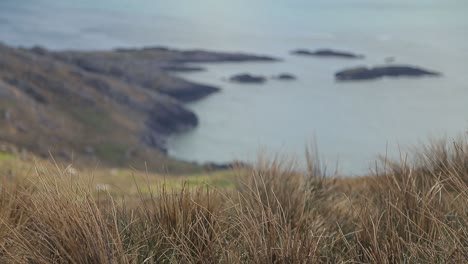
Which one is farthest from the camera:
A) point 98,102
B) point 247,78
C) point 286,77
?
point 98,102

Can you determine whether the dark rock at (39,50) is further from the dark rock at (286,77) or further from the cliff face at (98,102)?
the dark rock at (286,77)

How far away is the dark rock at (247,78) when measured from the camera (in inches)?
1241

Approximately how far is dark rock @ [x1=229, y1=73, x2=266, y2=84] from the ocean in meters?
0.72

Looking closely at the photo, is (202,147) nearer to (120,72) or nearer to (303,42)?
(303,42)

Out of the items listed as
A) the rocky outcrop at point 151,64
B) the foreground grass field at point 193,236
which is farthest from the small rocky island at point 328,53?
the foreground grass field at point 193,236

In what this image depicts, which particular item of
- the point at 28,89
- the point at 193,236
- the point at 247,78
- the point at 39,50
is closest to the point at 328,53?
the point at 247,78

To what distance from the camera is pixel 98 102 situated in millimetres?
32750

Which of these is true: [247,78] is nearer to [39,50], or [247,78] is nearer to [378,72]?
[378,72]

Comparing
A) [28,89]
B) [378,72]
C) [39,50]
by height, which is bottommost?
[28,89]

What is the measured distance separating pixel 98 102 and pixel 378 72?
56.0ft

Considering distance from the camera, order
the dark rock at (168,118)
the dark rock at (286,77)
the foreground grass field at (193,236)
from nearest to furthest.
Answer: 1. the foreground grass field at (193,236)
2. the dark rock at (286,77)
3. the dark rock at (168,118)

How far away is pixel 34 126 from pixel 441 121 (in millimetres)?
17580

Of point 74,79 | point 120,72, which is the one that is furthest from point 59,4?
point 74,79

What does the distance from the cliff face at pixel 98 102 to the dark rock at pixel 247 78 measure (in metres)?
1.81
